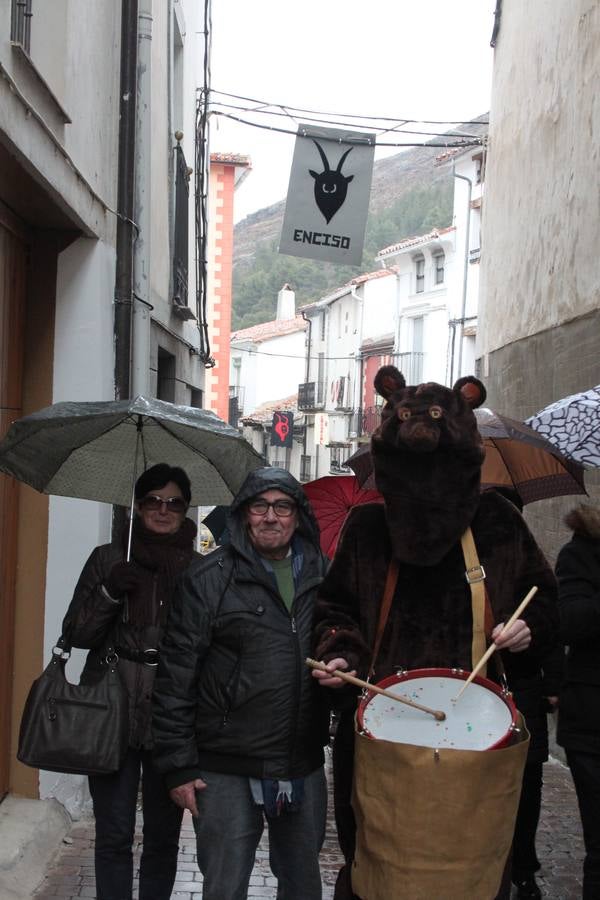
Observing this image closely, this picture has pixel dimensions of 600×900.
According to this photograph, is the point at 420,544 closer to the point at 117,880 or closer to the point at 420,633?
the point at 420,633

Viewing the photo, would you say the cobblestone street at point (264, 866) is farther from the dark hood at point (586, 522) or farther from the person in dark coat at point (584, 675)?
the dark hood at point (586, 522)

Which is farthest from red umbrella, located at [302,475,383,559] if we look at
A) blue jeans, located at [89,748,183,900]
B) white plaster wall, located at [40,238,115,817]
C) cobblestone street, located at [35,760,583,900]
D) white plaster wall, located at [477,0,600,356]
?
blue jeans, located at [89,748,183,900]

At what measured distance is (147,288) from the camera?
7.45 m

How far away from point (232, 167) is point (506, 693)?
25.0m

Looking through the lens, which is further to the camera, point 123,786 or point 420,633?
point 123,786

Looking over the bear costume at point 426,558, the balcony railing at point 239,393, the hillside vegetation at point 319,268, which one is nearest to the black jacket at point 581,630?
the bear costume at point 426,558

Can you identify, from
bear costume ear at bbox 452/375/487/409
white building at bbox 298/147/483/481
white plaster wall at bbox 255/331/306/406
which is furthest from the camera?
white plaster wall at bbox 255/331/306/406

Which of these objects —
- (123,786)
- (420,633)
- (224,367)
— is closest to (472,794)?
(420,633)

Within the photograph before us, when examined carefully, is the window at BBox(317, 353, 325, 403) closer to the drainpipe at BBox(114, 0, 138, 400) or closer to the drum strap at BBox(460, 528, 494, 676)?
the drainpipe at BBox(114, 0, 138, 400)

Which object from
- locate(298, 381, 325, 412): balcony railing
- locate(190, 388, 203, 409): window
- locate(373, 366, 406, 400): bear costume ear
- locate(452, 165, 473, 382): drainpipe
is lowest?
locate(373, 366, 406, 400): bear costume ear

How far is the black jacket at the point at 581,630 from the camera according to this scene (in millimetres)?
4273

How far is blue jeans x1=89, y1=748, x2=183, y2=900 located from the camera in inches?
169

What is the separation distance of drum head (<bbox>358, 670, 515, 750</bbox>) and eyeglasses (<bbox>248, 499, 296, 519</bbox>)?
78 centimetres

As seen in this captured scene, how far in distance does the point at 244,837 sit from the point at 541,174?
8.22 m
